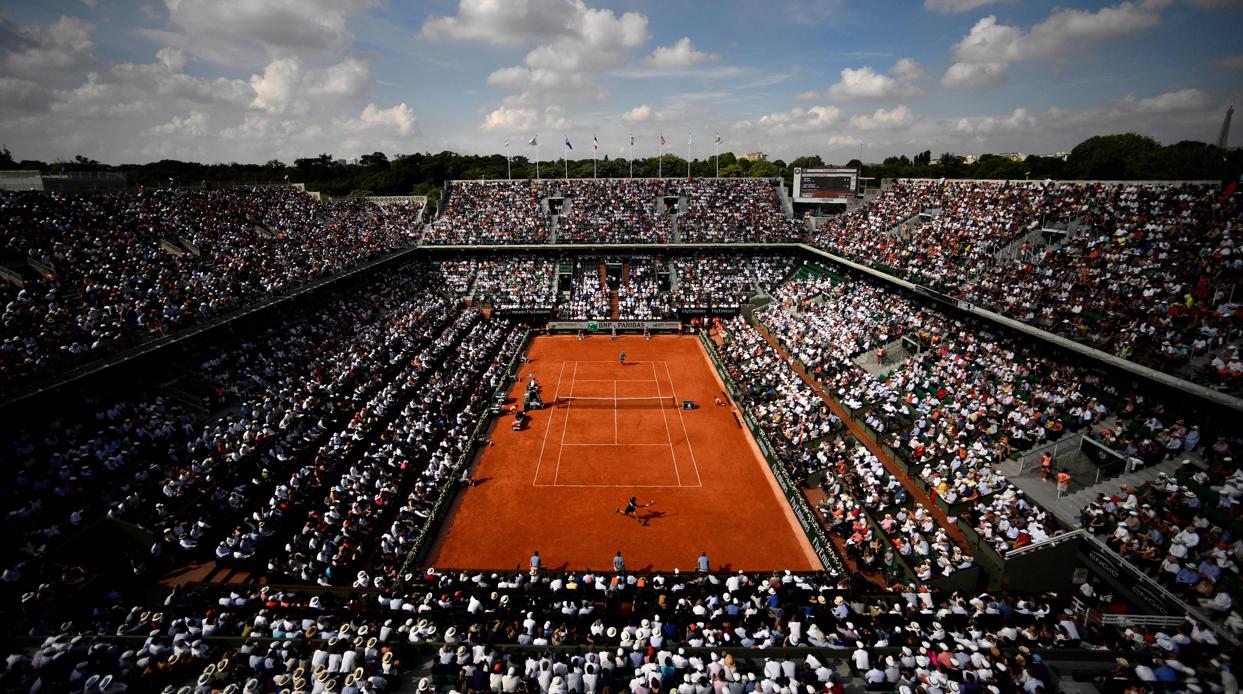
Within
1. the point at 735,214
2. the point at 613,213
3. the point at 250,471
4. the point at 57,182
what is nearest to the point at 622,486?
the point at 250,471

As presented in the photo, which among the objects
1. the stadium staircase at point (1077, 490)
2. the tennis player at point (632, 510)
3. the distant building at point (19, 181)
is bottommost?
the tennis player at point (632, 510)

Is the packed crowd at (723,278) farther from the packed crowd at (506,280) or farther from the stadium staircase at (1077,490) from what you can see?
the stadium staircase at (1077,490)

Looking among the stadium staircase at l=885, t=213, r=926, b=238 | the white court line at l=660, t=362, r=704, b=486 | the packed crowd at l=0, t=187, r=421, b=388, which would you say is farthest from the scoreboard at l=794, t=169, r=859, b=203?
the packed crowd at l=0, t=187, r=421, b=388

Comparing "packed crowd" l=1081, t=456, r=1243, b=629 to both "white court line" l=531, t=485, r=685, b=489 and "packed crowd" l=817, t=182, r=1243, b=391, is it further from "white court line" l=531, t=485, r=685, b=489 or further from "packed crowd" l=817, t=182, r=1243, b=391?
"white court line" l=531, t=485, r=685, b=489

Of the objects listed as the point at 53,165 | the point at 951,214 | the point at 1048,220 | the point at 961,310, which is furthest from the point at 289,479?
the point at 53,165

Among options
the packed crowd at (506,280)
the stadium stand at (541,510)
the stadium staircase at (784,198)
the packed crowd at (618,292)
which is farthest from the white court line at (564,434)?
the stadium staircase at (784,198)

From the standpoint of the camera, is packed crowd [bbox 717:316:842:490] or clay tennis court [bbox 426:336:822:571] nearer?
clay tennis court [bbox 426:336:822:571]

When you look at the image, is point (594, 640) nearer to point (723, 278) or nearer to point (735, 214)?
point (723, 278)
